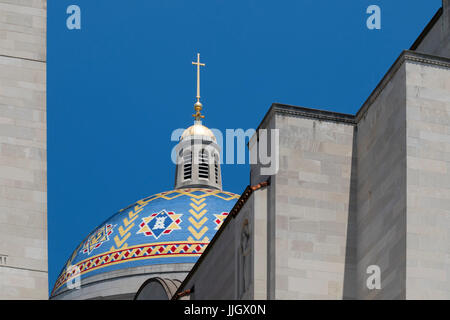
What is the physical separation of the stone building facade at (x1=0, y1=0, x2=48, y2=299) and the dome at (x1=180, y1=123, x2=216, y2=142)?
39871 millimetres

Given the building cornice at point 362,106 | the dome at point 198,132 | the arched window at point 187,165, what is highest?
the dome at point 198,132

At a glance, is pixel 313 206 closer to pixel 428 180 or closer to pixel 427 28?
pixel 428 180

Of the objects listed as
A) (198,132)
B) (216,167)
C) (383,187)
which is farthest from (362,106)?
(216,167)

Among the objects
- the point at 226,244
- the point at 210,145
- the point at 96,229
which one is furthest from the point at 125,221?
the point at 226,244

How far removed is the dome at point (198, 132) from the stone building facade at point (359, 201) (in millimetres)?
37957

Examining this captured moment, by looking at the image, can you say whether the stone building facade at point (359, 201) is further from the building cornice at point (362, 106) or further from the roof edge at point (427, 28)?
the roof edge at point (427, 28)

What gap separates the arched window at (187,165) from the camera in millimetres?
70062

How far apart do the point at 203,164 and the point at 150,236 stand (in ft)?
30.7

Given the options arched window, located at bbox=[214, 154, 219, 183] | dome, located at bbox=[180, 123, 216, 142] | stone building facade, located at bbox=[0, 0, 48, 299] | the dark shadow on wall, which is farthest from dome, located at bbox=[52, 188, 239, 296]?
stone building facade, located at bbox=[0, 0, 48, 299]

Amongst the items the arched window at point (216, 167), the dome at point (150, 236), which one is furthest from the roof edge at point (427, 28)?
the arched window at point (216, 167)

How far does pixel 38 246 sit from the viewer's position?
2791 cm

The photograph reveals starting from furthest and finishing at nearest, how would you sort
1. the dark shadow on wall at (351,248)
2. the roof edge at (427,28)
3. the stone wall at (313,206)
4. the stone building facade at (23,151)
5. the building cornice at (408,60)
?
the roof edge at (427,28)
the dark shadow on wall at (351,248)
the building cornice at (408,60)
the stone wall at (313,206)
the stone building facade at (23,151)

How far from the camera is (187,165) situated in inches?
2771
